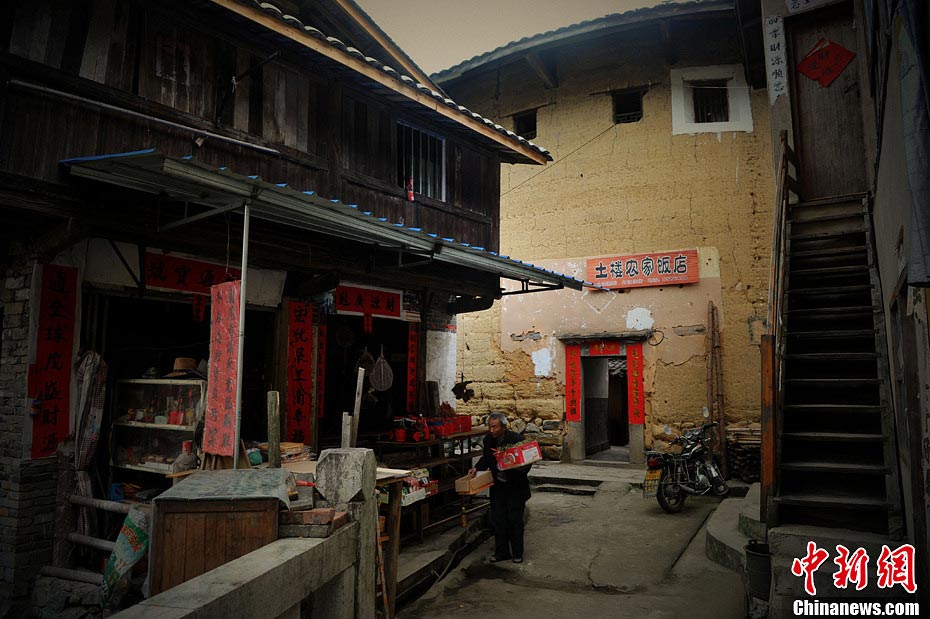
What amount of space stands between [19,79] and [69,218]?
4.39 ft

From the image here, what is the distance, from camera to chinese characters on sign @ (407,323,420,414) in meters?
9.98

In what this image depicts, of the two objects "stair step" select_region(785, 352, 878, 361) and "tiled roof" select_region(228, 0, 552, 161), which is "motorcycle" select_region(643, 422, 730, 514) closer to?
"stair step" select_region(785, 352, 878, 361)

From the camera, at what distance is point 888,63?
4.38 meters

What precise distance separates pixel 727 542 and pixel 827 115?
8.40 meters

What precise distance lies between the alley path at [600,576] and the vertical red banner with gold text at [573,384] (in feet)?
14.8

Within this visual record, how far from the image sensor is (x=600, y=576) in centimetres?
705

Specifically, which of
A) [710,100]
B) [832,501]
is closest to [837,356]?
[832,501]

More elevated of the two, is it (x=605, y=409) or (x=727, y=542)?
(x=605, y=409)

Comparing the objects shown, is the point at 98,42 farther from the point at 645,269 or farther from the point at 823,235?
the point at 645,269

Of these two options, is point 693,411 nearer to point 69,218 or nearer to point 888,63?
point 888,63

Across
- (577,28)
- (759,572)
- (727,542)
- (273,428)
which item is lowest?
(727,542)

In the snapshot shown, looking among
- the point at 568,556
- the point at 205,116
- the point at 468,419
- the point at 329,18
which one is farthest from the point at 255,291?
the point at 568,556

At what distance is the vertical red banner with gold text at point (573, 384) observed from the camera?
565 inches

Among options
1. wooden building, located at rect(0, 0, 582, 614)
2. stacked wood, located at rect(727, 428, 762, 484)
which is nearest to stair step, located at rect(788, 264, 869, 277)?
wooden building, located at rect(0, 0, 582, 614)
